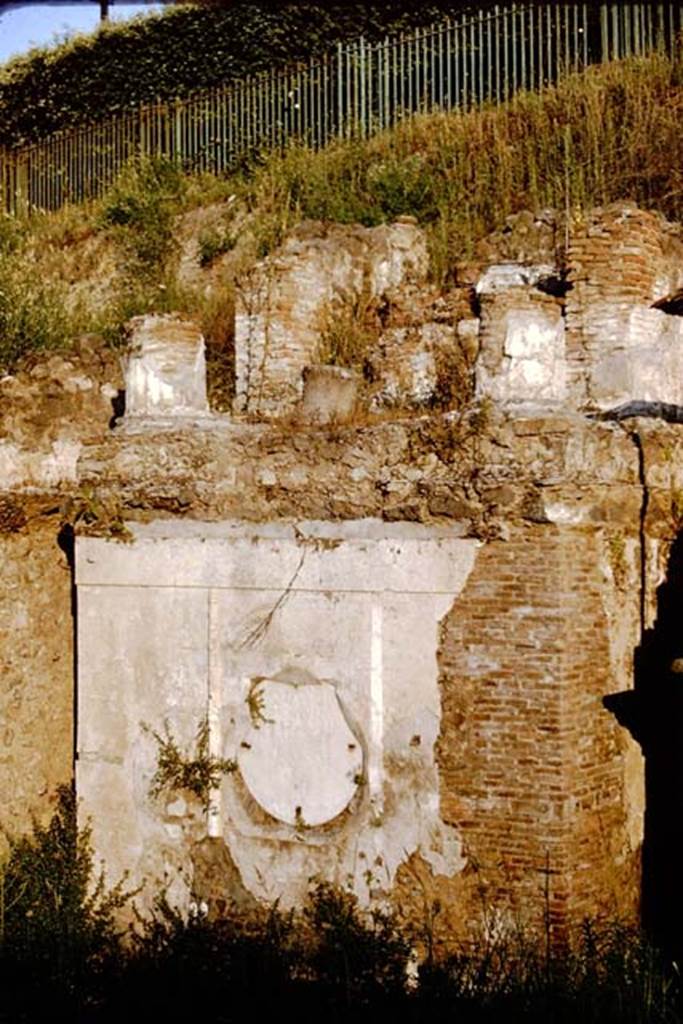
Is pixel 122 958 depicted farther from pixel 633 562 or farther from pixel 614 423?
pixel 614 423

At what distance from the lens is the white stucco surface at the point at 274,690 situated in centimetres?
623

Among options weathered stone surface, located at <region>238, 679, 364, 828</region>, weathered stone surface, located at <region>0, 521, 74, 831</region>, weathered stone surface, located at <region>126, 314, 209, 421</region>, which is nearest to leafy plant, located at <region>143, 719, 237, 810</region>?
weathered stone surface, located at <region>238, 679, 364, 828</region>

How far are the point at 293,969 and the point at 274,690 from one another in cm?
147

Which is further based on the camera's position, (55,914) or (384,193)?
(384,193)

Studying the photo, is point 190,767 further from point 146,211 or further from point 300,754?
point 146,211

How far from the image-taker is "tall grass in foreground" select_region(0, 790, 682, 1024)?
5.52 m

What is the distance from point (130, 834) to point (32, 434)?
291 cm

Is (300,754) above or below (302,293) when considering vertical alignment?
below

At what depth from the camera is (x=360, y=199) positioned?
13391 mm

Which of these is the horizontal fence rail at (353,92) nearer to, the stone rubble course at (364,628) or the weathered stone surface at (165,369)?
the stone rubble course at (364,628)

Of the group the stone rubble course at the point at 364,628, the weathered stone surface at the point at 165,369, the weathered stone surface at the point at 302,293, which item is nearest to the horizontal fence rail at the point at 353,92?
the weathered stone surface at the point at 302,293

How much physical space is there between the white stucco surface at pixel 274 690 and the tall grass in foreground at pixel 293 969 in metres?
0.23

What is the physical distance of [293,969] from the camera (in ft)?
20.6

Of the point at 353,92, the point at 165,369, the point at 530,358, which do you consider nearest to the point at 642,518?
the point at 530,358
